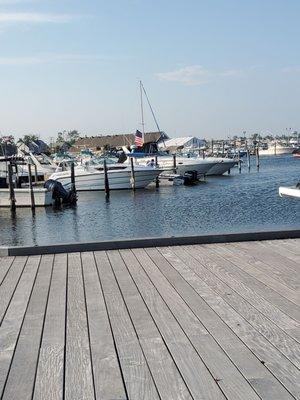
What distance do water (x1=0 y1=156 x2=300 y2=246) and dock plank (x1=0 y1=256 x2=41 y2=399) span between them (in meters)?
12.3

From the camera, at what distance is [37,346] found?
409 cm

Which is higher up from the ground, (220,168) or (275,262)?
(275,262)

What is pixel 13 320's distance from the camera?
476 cm

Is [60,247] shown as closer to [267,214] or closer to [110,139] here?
[267,214]

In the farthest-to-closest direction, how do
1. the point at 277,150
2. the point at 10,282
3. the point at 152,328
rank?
the point at 277,150, the point at 10,282, the point at 152,328

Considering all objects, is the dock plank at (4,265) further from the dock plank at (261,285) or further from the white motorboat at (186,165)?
the white motorboat at (186,165)

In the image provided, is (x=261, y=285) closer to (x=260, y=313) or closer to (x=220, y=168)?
(x=260, y=313)

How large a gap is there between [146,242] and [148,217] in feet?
64.7

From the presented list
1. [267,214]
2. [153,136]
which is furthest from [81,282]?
[153,136]

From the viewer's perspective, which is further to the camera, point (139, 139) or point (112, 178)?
point (139, 139)

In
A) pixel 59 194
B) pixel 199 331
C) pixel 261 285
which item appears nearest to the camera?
pixel 199 331

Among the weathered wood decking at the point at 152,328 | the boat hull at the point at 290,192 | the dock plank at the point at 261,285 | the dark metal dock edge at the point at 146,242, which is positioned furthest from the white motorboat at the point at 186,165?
the weathered wood decking at the point at 152,328

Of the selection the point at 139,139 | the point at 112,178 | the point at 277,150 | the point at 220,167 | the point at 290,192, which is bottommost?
the point at 277,150

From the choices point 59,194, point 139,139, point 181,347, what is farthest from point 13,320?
point 139,139
